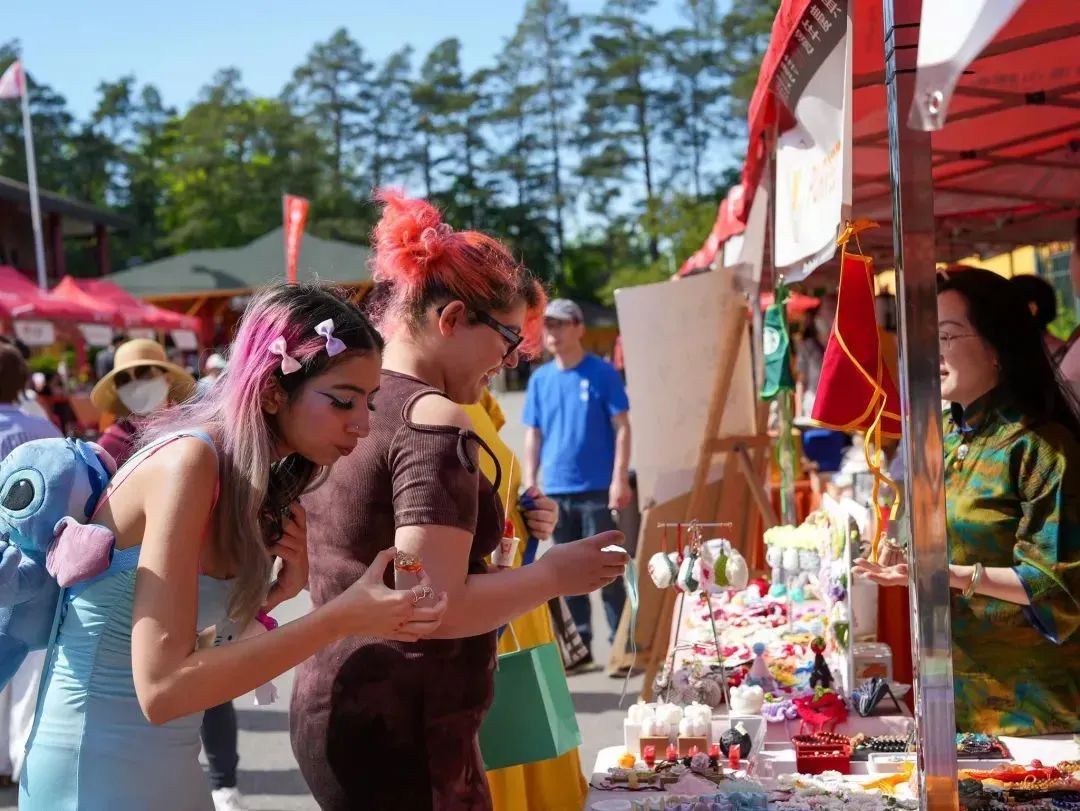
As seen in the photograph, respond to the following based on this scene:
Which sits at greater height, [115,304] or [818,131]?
[115,304]

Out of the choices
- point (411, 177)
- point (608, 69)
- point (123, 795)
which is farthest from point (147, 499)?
point (411, 177)

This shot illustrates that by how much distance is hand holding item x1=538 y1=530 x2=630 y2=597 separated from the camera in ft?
6.86

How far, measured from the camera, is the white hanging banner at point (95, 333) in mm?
19469

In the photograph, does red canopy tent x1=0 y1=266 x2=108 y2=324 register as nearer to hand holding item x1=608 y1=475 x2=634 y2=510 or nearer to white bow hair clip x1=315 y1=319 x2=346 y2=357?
hand holding item x1=608 y1=475 x2=634 y2=510

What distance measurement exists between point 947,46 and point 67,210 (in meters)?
42.1

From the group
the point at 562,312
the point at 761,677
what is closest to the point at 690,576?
the point at 761,677

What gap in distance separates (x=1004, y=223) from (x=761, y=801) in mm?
6991

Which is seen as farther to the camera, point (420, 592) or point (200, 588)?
point (200, 588)

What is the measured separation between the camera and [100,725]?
5.82 feet

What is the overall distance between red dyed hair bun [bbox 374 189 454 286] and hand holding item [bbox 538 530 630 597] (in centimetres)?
56

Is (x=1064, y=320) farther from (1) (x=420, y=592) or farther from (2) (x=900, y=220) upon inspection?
(1) (x=420, y=592)

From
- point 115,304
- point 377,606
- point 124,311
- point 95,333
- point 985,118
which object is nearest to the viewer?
point 377,606

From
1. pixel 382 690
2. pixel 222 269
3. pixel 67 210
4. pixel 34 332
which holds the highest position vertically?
pixel 67 210

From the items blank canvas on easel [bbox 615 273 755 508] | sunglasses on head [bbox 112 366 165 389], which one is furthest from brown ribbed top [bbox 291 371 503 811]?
blank canvas on easel [bbox 615 273 755 508]
